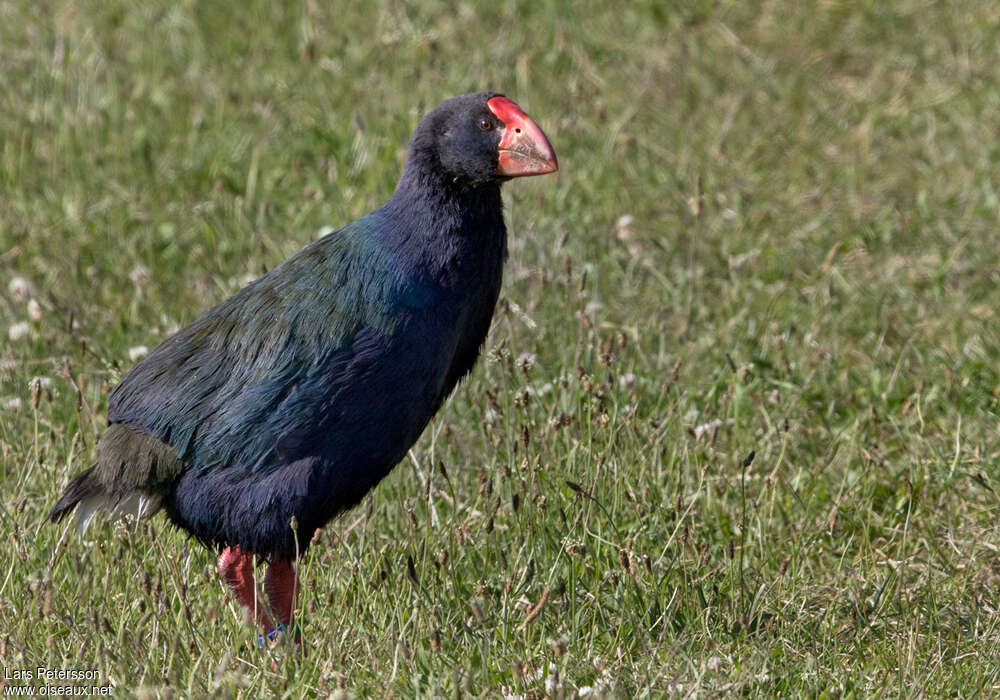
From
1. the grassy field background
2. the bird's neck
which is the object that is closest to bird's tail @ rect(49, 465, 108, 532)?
the grassy field background

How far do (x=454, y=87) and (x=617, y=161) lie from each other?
77 cm

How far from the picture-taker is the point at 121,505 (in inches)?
140

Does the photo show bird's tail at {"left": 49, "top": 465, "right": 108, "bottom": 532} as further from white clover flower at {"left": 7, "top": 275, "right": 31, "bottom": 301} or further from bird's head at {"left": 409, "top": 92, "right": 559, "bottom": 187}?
white clover flower at {"left": 7, "top": 275, "right": 31, "bottom": 301}

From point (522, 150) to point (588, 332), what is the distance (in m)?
1.30

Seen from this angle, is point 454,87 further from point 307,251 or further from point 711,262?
point 307,251

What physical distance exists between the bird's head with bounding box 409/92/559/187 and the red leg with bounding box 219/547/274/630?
1059 mm

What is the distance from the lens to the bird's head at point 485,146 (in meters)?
3.47

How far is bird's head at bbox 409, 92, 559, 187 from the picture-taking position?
11.4ft

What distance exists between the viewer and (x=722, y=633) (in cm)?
340

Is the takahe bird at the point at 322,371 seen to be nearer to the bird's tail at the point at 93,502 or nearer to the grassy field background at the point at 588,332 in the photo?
the bird's tail at the point at 93,502

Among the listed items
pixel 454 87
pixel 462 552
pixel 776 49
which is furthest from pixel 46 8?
pixel 462 552

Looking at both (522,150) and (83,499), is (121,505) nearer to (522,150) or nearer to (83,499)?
(83,499)

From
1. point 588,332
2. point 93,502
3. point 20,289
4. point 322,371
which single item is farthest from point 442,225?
point 20,289

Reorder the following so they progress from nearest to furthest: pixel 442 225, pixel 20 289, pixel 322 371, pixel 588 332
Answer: pixel 322 371, pixel 442 225, pixel 588 332, pixel 20 289
